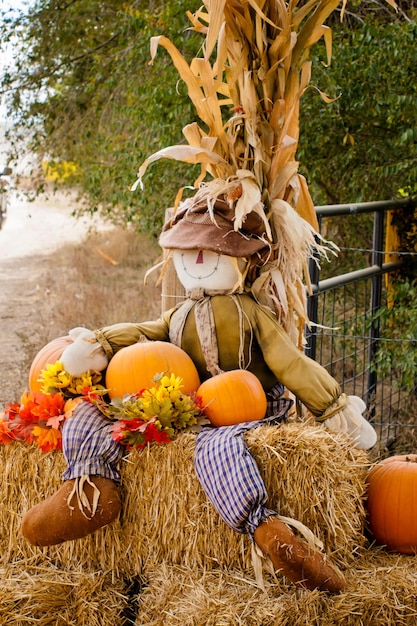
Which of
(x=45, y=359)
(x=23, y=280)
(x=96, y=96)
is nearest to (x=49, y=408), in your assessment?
(x=45, y=359)

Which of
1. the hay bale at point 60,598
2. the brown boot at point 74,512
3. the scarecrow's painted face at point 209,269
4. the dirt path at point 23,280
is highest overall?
the scarecrow's painted face at point 209,269

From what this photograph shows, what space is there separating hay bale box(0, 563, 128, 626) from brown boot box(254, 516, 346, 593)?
526 mm

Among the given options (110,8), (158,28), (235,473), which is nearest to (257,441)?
(235,473)

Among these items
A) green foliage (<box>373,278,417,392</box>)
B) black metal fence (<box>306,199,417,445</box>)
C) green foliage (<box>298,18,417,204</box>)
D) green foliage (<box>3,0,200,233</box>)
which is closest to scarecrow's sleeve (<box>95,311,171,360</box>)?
black metal fence (<box>306,199,417,445</box>)

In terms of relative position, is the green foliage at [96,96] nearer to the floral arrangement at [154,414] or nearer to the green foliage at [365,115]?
the green foliage at [365,115]

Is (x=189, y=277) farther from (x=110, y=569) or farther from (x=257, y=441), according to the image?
(x=110, y=569)

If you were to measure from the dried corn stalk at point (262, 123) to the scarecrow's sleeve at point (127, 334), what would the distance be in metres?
0.38

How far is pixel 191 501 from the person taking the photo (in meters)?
2.36

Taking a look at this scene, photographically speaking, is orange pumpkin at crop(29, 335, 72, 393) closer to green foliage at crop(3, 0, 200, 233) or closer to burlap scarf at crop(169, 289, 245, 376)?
burlap scarf at crop(169, 289, 245, 376)

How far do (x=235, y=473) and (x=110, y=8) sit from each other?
623 centimetres

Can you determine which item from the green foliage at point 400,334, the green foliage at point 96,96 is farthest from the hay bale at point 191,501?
the green foliage at point 96,96

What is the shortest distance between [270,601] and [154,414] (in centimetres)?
64

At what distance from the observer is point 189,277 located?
277 cm

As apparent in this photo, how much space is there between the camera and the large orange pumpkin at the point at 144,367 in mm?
2555
